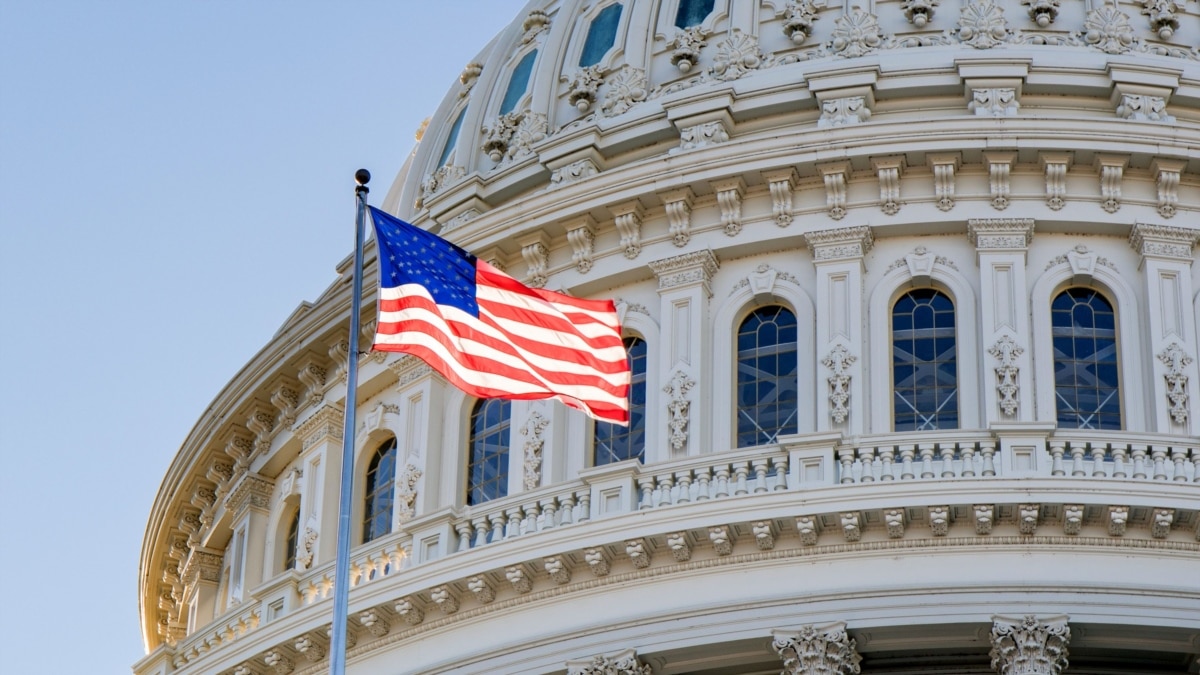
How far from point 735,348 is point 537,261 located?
4066mm

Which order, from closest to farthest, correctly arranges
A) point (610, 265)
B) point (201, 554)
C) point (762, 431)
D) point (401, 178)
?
point (762, 431)
point (610, 265)
point (201, 554)
point (401, 178)

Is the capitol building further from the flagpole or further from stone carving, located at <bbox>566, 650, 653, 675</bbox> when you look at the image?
the flagpole

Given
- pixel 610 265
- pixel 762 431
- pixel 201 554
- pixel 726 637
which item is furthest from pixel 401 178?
pixel 726 637

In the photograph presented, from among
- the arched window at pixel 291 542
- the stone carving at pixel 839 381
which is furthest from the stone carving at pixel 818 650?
the arched window at pixel 291 542

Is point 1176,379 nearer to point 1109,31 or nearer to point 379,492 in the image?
point 1109,31

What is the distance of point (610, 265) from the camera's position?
147ft

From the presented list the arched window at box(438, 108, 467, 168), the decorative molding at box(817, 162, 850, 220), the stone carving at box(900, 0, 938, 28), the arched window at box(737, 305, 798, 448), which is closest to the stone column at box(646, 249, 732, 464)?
the arched window at box(737, 305, 798, 448)

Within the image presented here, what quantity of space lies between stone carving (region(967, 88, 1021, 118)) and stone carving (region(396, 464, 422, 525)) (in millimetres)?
10193

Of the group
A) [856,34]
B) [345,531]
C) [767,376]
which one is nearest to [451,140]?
[856,34]

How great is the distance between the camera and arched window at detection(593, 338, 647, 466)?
42688 millimetres

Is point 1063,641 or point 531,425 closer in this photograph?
point 1063,641

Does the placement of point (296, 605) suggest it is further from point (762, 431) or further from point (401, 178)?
point (401, 178)

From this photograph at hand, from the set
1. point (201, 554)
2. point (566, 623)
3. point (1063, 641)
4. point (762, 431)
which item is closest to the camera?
point (1063, 641)

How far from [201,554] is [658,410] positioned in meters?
12.5
